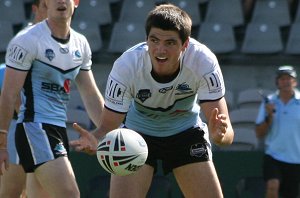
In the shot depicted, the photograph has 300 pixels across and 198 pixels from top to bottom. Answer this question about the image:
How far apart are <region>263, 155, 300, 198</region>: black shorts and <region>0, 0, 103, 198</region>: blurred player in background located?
3.85 m

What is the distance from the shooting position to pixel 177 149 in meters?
6.86

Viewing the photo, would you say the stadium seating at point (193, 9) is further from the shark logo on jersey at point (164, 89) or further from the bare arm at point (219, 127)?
the bare arm at point (219, 127)

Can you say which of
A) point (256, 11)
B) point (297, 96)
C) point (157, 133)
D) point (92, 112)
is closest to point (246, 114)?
point (297, 96)

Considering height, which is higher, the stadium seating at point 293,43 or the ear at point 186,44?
the ear at point 186,44

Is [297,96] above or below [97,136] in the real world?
below

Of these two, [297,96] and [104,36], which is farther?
[104,36]

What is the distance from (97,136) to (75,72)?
4.47 ft

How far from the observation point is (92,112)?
7.78m

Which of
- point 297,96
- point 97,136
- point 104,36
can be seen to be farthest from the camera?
point 104,36

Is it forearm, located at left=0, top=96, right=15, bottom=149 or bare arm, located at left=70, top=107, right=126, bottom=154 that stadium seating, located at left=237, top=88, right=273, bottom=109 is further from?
bare arm, located at left=70, top=107, right=126, bottom=154

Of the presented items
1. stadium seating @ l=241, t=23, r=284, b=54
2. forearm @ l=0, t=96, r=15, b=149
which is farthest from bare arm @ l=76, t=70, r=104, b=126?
stadium seating @ l=241, t=23, r=284, b=54

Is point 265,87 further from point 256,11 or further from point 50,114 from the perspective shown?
point 50,114

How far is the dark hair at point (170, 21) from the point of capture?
6266 millimetres

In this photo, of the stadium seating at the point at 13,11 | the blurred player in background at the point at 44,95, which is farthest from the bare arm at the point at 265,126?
the stadium seating at the point at 13,11
